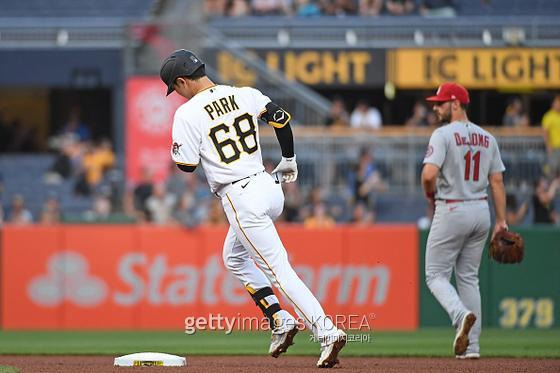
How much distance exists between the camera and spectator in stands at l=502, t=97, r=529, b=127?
20297 millimetres

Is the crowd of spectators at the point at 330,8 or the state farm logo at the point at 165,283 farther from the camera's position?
the crowd of spectators at the point at 330,8

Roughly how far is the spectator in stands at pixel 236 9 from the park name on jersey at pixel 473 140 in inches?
547

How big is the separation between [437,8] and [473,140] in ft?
45.0

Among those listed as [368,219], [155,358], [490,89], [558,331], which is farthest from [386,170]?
[155,358]

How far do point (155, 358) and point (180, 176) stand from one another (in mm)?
9594

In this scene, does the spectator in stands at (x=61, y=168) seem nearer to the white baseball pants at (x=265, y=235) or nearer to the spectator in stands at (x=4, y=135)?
the spectator in stands at (x=4, y=135)

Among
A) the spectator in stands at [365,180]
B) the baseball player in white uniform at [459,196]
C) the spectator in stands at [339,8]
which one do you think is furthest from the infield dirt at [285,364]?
the spectator in stands at [339,8]

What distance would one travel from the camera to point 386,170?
19.2 meters

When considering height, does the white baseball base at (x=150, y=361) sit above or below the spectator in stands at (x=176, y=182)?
below

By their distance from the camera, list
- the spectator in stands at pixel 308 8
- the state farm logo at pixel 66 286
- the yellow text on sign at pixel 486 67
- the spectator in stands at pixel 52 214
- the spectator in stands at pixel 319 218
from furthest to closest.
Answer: the spectator in stands at pixel 308 8 → the yellow text on sign at pixel 486 67 → the spectator in stands at pixel 52 214 → the spectator in stands at pixel 319 218 → the state farm logo at pixel 66 286

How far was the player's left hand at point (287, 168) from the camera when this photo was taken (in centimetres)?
873

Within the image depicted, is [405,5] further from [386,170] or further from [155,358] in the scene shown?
[155,358]

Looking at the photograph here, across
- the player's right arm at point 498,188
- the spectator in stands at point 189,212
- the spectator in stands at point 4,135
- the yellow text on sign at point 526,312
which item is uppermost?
the player's right arm at point 498,188

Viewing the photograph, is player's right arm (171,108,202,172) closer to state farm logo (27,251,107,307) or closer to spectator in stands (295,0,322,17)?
state farm logo (27,251,107,307)
